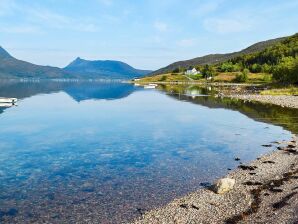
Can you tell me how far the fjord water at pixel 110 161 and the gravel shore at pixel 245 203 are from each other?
1901mm

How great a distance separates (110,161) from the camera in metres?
39.2

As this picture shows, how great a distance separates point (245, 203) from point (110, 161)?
697 inches

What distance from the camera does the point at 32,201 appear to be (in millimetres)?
26859

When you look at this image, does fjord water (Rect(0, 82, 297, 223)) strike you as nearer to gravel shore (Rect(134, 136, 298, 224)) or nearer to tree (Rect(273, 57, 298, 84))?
gravel shore (Rect(134, 136, 298, 224))

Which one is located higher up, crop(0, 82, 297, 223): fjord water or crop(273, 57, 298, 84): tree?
crop(273, 57, 298, 84): tree

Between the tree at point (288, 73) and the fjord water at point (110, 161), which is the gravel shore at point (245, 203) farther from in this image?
the tree at point (288, 73)

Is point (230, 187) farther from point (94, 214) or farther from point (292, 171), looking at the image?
point (94, 214)

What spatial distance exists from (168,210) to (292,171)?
46.6ft

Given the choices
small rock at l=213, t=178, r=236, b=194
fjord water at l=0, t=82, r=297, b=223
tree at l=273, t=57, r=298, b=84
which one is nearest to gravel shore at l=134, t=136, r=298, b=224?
small rock at l=213, t=178, r=236, b=194

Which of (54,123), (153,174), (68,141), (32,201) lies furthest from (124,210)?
(54,123)

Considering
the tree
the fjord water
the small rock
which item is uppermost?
the tree

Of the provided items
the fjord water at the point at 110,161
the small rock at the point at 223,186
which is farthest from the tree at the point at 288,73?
the small rock at the point at 223,186

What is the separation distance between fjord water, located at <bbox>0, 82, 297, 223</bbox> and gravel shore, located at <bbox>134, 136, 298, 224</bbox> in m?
1.90

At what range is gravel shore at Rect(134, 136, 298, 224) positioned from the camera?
891 inches
